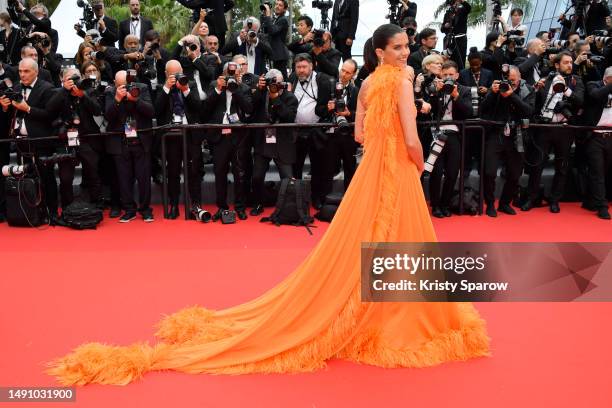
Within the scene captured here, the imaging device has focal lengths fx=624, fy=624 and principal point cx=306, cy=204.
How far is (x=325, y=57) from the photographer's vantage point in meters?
7.01

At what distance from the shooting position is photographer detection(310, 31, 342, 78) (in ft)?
22.8

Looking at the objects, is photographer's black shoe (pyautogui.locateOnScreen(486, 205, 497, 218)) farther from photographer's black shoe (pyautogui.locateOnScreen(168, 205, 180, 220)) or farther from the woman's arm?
the woman's arm

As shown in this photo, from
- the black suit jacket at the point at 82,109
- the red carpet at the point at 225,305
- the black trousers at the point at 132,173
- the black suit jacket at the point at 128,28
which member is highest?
the black suit jacket at the point at 128,28

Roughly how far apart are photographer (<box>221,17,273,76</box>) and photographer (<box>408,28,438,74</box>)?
70.8 inches

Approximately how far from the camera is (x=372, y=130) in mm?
3113

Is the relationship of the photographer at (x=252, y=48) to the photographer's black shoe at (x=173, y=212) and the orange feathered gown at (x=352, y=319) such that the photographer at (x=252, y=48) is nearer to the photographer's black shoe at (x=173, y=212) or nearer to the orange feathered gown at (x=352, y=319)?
the photographer's black shoe at (x=173, y=212)

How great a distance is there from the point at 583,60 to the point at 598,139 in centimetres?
91

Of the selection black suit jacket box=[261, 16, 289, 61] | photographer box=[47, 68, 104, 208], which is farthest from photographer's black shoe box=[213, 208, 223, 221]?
black suit jacket box=[261, 16, 289, 61]

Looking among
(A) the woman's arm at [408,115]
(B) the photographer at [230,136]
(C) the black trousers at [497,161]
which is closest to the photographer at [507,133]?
(C) the black trousers at [497,161]

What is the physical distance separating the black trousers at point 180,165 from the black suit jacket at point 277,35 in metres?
2.09

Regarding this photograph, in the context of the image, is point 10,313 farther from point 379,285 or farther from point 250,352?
point 379,285

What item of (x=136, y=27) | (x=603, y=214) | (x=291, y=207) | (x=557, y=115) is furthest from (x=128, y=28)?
(x=603, y=214)

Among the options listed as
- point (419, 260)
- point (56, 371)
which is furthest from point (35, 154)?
point (419, 260)

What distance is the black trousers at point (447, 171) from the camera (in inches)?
255
